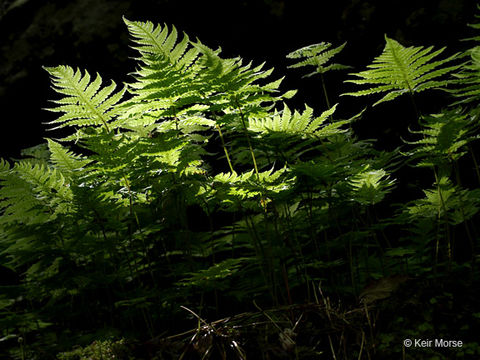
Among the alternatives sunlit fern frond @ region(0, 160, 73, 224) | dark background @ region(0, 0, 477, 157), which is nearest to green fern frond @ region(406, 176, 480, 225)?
dark background @ region(0, 0, 477, 157)

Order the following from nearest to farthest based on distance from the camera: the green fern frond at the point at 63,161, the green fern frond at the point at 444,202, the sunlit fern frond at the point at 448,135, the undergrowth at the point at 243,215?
the undergrowth at the point at 243,215 → the sunlit fern frond at the point at 448,135 → the green fern frond at the point at 444,202 → the green fern frond at the point at 63,161

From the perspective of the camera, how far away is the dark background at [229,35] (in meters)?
3.74

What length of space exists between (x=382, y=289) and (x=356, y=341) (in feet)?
0.82

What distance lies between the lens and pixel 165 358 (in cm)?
167

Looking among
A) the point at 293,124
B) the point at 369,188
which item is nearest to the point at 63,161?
the point at 293,124

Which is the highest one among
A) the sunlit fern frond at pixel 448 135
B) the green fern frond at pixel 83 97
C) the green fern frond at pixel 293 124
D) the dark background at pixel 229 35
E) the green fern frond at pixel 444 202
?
the dark background at pixel 229 35

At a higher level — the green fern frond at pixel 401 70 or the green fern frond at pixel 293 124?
the green fern frond at pixel 401 70

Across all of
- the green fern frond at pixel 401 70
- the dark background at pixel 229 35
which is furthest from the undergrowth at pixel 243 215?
the dark background at pixel 229 35

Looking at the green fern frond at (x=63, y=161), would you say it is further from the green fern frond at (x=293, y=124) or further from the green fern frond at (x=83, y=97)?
the green fern frond at (x=293, y=124)

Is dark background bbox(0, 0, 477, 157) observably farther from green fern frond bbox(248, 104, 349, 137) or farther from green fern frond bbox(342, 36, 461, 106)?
green fern frond bbox(248, 104, 349, 137)

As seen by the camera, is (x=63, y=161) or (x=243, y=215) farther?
(x=63, y=161)

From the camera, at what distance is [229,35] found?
4.36 metres

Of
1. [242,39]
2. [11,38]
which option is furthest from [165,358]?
[11,38]

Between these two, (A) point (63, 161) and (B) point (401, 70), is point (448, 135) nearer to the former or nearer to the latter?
(B) point (401, 70)
